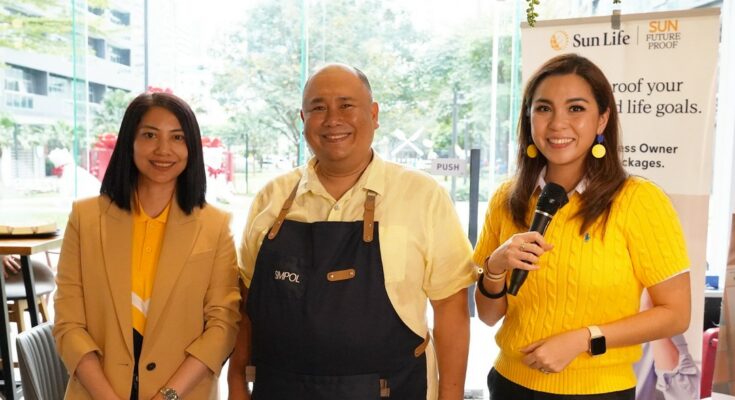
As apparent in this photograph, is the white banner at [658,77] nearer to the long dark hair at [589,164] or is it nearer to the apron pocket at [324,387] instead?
the long dark hair at [589,164]

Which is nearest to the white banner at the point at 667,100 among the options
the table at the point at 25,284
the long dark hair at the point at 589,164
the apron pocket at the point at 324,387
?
the long dark hair at the point at 589,164

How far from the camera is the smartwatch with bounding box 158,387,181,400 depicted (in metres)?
1.81

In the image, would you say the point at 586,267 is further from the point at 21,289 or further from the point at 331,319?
the point at 21,289

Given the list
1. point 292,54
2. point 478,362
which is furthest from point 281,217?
point 292,54

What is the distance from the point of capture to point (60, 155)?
5680mm

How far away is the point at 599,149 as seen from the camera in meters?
1.69

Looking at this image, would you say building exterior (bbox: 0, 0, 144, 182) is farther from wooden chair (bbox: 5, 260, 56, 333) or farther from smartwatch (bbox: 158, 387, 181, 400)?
smartwatch (bbox: 158, 387, 181, 400)

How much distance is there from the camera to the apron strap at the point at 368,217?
1677 millimetres

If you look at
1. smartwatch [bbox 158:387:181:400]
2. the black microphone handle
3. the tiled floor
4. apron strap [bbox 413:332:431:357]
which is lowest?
the tiled floor

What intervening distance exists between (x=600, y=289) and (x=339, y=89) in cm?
88

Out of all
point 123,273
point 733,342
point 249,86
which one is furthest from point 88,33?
point 733,342

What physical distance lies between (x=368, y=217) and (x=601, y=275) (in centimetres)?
62

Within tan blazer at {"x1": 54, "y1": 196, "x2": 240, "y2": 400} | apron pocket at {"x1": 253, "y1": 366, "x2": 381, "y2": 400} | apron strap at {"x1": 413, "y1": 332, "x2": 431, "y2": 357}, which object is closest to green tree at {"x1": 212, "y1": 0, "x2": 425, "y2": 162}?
tan blazer at {"x1": 54, "y1": 196, "x2": 240, "y2": 400}

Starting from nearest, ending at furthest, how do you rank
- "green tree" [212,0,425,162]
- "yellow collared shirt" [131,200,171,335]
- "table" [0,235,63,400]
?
"yellow collared shirt" [131,200,171,335] < "table" [0,235,63,400] < "green tree" [212,0,425,162]
